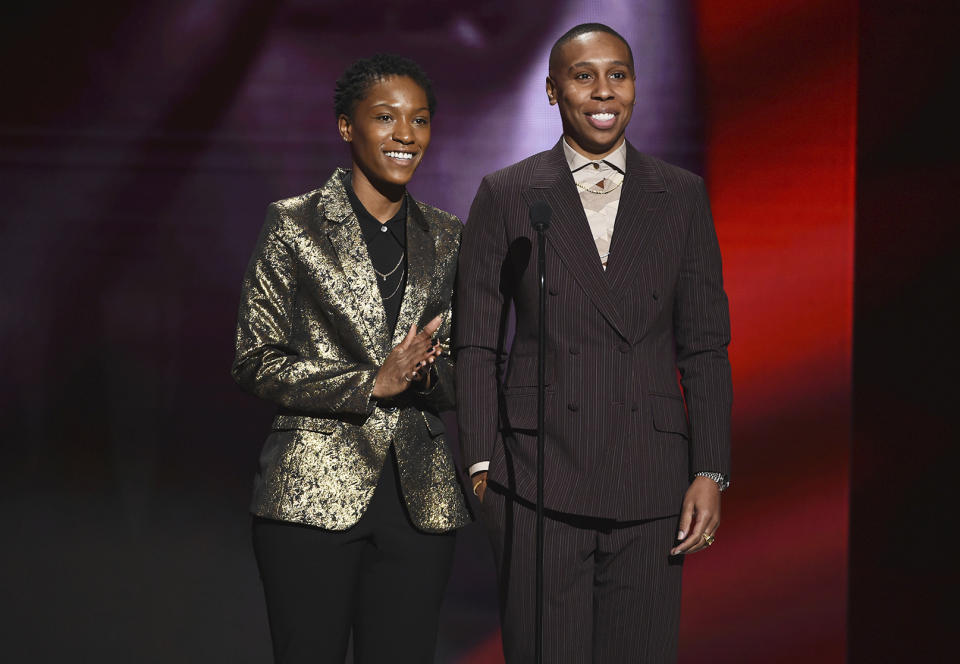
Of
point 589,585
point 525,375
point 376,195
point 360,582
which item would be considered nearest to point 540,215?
point 525,375

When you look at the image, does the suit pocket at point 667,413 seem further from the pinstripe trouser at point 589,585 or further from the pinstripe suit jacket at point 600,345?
the pinstripe trouser at point 589,585

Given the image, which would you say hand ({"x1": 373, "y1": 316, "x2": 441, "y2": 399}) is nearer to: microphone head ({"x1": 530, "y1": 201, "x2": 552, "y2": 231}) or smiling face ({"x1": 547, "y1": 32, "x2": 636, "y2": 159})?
microphone head ({"x1": 530, "y1": 201, "x2": 552, "y2": 231})

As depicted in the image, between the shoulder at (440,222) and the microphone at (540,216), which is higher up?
the shoulder at (440,222)

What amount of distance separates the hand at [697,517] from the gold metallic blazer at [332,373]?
17.4 inches

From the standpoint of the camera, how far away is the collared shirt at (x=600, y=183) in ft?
6.92

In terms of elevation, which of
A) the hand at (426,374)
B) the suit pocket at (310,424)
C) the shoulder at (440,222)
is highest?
the shoulder at (440,222)

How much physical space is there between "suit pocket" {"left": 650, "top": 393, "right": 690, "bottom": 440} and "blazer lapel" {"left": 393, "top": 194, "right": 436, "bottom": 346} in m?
0.51

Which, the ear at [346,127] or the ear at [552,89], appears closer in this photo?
the ear at [552,89]

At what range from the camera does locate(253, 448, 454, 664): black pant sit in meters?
2.10

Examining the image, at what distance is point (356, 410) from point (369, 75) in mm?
709

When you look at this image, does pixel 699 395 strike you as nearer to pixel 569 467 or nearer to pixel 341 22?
pixel 569 467

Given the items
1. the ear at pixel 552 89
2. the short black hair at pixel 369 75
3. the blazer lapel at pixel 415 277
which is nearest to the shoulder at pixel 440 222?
the blazer lapel at pixel 415 277

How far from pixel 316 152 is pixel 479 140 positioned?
1.65 feet

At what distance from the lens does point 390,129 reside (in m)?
2.22
